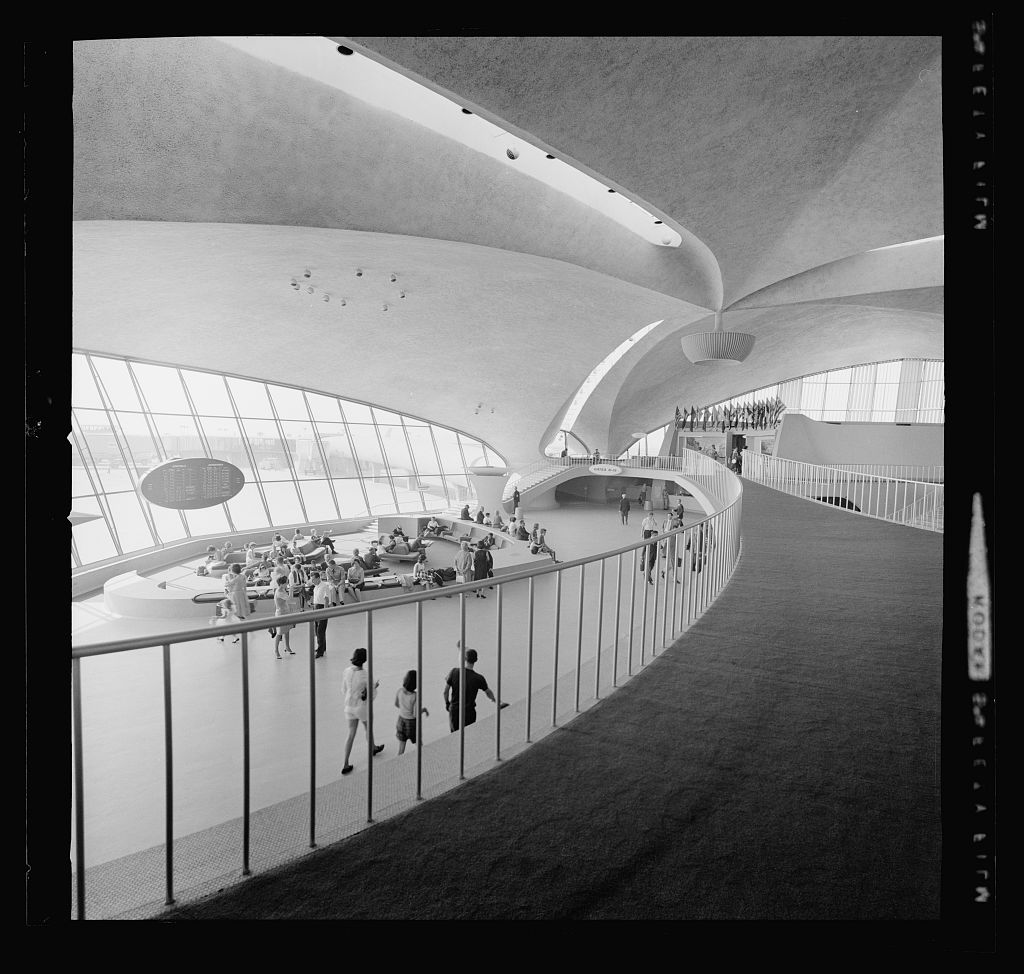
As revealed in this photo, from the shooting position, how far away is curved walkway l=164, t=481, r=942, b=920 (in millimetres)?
1655

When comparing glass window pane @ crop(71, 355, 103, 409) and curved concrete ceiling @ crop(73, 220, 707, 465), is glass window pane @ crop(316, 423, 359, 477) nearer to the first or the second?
curved concrete ceiling @ crop(73, 220, 707, 465)

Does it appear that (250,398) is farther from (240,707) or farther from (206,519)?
(206,519)

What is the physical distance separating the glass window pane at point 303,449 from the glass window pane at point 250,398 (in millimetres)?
903

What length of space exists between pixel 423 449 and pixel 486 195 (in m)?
18.9

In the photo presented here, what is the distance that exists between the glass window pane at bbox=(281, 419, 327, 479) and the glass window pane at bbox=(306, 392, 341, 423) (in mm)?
908

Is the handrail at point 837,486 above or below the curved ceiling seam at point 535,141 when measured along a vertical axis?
below

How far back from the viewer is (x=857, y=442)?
2442 cm

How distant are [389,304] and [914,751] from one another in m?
17.4

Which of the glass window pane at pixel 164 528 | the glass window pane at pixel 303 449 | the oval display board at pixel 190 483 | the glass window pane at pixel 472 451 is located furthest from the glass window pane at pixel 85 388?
the glass window pane at pixel 472 451

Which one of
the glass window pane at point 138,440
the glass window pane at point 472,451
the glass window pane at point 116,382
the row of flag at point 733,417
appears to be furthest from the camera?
the glass window pane at point 472,451

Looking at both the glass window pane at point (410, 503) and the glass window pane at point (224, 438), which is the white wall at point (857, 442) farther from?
the glass window pane at point (224, 438)

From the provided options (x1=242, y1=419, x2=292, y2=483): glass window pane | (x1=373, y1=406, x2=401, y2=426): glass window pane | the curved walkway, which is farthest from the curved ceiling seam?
(x1=373, y1=406, x2=401, y2=426): glass window pane

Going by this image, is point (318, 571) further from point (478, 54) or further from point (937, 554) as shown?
point (937, 554)

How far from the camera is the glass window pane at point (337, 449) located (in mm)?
23531
